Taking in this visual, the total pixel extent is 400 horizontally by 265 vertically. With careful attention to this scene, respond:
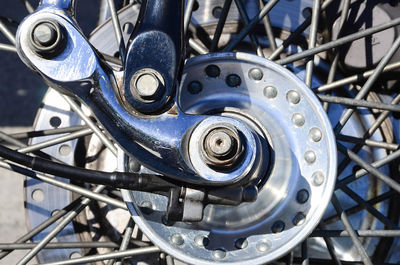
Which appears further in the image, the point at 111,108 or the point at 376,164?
the point at 376,164

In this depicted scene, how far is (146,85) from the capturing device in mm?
718

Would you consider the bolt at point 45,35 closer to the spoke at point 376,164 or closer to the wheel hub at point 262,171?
the wheel hub at point 262,171

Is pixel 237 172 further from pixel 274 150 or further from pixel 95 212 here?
pixel 95 212

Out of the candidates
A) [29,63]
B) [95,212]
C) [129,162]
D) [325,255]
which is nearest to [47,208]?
[95,212]

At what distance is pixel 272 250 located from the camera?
829 millimetres

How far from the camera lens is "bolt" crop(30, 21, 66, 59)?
68cm

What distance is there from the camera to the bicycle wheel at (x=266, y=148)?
2.75 feet

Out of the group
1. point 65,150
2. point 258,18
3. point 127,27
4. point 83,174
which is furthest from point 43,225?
point 258,18

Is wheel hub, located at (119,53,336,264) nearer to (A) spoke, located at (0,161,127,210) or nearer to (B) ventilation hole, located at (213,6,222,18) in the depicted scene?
(A) spoke, located at (0,161,127,210)

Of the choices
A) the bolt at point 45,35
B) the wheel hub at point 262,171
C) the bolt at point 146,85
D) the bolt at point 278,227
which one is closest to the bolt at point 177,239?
the wheel hub at point 262,171

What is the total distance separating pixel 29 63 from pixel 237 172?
0.31 meters

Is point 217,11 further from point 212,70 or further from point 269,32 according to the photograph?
point 212,70

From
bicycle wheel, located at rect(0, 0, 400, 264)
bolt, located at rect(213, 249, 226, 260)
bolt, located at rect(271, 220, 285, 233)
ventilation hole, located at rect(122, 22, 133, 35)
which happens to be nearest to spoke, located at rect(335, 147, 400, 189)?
bicycle wheel, located at rect(0, 0, 400, 264)

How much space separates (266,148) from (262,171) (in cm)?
4
